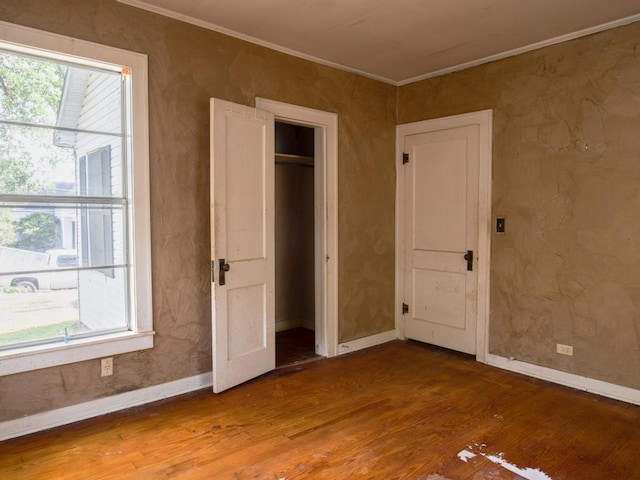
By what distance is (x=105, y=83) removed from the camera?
9.57 feet

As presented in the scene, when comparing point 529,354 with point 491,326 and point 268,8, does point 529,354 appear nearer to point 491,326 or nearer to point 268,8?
point 491,326

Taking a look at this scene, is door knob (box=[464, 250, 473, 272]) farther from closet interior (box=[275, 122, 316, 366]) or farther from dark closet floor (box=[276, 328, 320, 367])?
closet interior (box=[275, 122, 316, 366])

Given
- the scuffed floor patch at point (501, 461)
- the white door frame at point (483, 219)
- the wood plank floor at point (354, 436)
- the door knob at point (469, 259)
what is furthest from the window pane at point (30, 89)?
the door knob at point (469, 259)

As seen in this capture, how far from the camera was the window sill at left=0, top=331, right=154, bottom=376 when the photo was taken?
2576 millimetres

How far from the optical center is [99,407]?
2.89 metres

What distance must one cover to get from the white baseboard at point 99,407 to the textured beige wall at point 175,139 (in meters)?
0.04

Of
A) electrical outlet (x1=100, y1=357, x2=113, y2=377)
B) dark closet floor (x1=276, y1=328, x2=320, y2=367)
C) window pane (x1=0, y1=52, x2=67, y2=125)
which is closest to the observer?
window pane (x1=0, y1=52, x2=67, y2=125)

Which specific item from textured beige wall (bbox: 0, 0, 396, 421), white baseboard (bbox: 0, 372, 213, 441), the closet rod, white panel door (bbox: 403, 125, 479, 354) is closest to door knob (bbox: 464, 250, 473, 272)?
white panel door (bbox: 403, 125, 479, 354)

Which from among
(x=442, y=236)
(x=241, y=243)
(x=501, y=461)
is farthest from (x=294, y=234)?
(x=501, y=461)

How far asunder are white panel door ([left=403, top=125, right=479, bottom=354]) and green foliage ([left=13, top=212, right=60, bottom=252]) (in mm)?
3135

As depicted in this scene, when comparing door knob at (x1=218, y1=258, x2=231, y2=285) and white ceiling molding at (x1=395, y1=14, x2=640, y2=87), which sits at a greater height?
white ceiling molding at (x1=395, y1=14, x2=640, y2=87)

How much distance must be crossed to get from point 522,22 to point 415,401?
2762mm

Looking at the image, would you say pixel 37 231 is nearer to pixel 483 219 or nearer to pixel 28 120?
pixel 28 120

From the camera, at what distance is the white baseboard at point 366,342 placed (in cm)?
427
